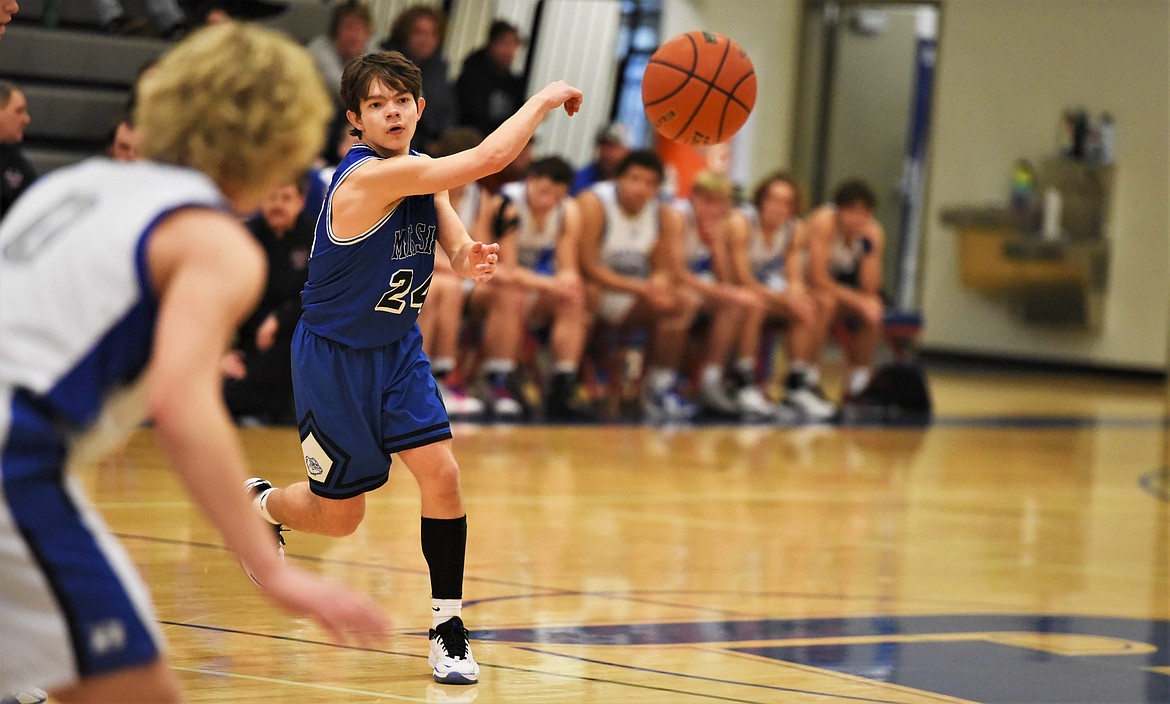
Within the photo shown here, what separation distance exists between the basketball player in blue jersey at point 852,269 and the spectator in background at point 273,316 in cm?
413

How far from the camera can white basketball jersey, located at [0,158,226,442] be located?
172cm

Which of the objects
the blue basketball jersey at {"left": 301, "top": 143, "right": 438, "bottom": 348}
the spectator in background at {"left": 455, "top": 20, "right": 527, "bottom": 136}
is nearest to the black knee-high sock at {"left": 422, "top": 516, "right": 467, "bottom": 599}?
the blue basketball jersey at {"left": 301, "top": 143, "right": 438, "bottom": 348}

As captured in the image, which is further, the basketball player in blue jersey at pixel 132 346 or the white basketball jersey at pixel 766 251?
the white basketball jersey at pixel 766 251

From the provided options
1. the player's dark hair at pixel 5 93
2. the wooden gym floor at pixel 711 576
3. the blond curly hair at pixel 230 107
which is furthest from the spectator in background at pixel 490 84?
the blond curly hair at pixel 230 107

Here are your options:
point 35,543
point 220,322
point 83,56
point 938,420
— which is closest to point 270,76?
point 220,322

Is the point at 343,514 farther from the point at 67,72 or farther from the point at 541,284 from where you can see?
the point at 67,72

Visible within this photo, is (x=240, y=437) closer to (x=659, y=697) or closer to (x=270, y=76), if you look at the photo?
(x=659, y=697)

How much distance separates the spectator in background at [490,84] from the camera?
→ 9.86 metres

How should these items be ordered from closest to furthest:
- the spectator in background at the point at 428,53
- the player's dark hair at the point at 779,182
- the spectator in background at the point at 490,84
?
1. the spectator in background at the point at 428,53
2. the spectator in background at the point at 490,84
3. the player's dark hair at the point at 779,182

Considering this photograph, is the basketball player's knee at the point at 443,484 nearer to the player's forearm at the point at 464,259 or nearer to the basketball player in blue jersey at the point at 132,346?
the player's forearm at the point at 464,259

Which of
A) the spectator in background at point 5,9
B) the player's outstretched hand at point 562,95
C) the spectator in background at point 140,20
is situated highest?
the spectator in background at point 140,20

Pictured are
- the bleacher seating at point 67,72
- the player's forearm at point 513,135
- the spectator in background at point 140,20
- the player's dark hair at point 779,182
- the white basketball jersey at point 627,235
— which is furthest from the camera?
the player's dark hair at point 779,182

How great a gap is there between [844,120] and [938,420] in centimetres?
553

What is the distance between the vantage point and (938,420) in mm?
10312
